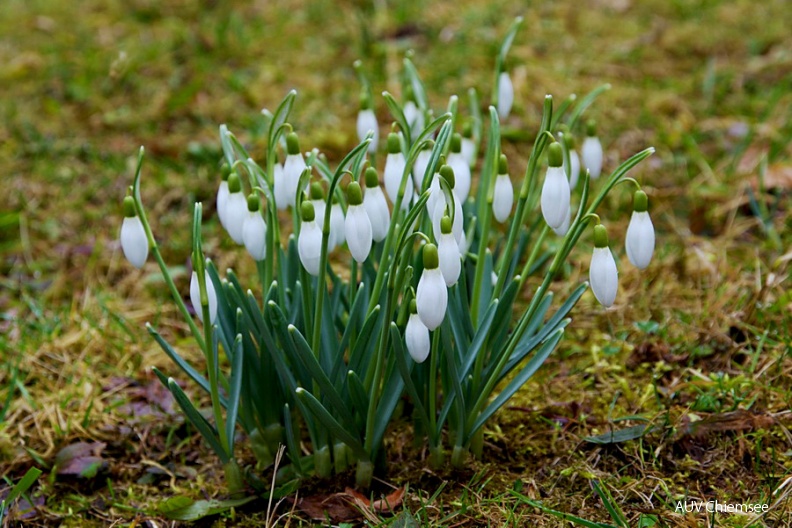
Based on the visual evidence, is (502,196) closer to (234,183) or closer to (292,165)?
(292,165)

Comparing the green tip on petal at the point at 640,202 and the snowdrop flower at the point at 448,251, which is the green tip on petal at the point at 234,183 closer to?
the snowdrop flower at the point at 448,251

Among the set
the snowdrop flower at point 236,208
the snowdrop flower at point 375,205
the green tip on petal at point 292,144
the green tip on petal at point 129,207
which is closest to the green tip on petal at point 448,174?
the snowdrop flower at point 375,205

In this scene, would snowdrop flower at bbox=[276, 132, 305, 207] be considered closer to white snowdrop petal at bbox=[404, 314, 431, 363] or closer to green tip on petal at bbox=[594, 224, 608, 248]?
white snowdrop petal at bbox=[404, 314, 431, 363]

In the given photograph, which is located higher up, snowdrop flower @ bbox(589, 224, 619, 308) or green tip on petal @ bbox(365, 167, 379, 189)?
green tip on petal @ bbox(365, 167, 379, 189)

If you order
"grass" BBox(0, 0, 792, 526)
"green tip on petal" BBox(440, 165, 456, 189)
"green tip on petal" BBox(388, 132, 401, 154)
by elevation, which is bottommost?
"grass" BBox(0, 0, 792, 526)

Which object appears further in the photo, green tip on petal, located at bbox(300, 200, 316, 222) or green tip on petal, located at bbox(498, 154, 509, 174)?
green tip on petal, located at bbox(498, 154, 509, 174)

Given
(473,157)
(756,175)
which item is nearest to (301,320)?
(473,157)

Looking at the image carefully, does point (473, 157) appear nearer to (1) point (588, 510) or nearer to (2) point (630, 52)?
(1) point (588, 510)

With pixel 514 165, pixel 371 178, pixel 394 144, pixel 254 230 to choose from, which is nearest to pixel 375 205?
pixel 371 178

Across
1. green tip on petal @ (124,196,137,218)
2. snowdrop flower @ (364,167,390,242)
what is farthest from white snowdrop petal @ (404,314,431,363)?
green tip on petal @ (124,196,137,218)
